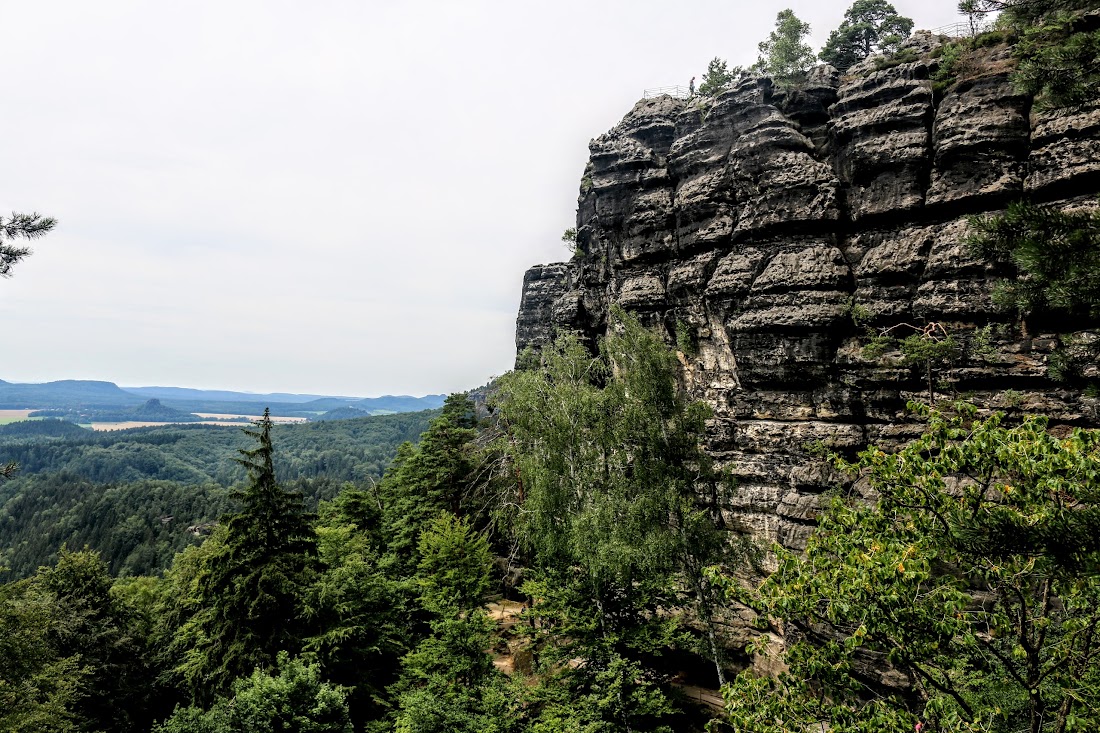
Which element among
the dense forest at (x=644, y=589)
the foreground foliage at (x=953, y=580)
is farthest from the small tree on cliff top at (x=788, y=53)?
the foreground foliage at (x=953, y=580)

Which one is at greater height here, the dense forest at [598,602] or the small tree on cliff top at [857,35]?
the small tree on cliff top at [857,35]

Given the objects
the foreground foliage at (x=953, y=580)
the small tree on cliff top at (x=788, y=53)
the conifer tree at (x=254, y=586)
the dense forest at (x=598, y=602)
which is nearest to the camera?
the foreground foliage at (x=953, y=580)

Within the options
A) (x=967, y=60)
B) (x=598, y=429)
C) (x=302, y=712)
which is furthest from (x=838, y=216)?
(x=302, y=712)

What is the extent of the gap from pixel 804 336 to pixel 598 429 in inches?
322

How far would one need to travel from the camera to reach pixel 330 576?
17016mm

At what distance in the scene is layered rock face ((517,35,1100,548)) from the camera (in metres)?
14.9

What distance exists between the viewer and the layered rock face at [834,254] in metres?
14.9

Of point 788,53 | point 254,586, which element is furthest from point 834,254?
point 254,586

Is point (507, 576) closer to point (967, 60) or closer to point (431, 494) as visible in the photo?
point (431, 494)

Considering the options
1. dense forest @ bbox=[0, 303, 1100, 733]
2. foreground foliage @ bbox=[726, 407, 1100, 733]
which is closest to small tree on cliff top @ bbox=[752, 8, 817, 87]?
dense forest @ bbox=[0, 303, 1100, 733]

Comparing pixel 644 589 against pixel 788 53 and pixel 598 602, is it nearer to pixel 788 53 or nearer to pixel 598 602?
pixel 598 602

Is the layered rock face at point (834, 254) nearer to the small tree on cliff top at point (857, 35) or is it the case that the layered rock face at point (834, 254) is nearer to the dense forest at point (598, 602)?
the dense forest at point (598, 602)

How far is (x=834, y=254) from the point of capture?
17.9 m

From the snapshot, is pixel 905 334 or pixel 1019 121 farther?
pixel 905 334
